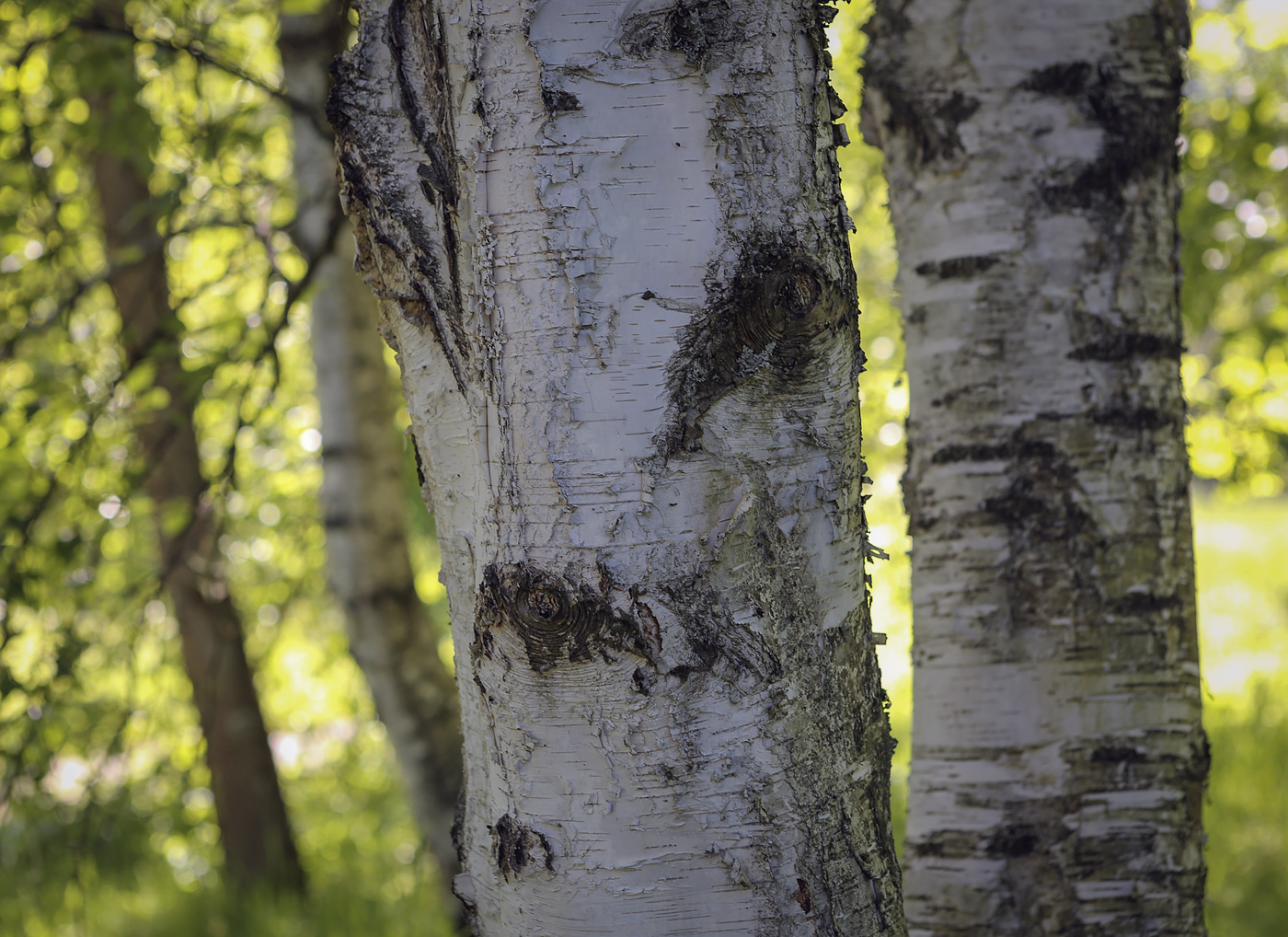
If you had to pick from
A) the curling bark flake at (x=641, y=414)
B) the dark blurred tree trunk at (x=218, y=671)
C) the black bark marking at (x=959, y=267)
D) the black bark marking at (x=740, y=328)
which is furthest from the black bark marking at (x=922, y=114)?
the dark blurred tree trunk at (x=218, y=671)

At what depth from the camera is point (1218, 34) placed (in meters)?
3.34

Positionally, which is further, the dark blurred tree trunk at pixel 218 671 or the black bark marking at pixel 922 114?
the dark blurred tree trunk at pixel 218 671

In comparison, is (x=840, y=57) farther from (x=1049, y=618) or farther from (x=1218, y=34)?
(x=1049, y=618)

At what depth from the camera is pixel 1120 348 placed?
1213 mm

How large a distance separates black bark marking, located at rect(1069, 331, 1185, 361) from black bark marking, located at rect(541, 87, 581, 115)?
0.86 metres

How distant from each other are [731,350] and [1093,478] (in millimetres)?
773

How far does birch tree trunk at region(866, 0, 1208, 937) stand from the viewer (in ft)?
3.90

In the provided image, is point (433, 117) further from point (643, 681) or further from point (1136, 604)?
point (1136, 604)

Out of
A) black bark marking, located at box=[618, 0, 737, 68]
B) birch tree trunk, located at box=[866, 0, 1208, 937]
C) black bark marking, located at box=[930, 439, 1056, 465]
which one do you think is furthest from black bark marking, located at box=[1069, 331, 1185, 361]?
black bark marking, located at box=[618, 0, 737, 68]

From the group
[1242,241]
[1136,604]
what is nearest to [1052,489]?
[1136,604]

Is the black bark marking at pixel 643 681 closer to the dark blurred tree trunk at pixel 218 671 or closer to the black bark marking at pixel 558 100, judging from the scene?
the black bark marking at pixel 558 100

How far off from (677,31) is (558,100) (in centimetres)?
10

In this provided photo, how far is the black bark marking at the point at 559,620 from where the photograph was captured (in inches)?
25.0

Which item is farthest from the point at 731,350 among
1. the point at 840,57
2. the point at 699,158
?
the point at 840,57
